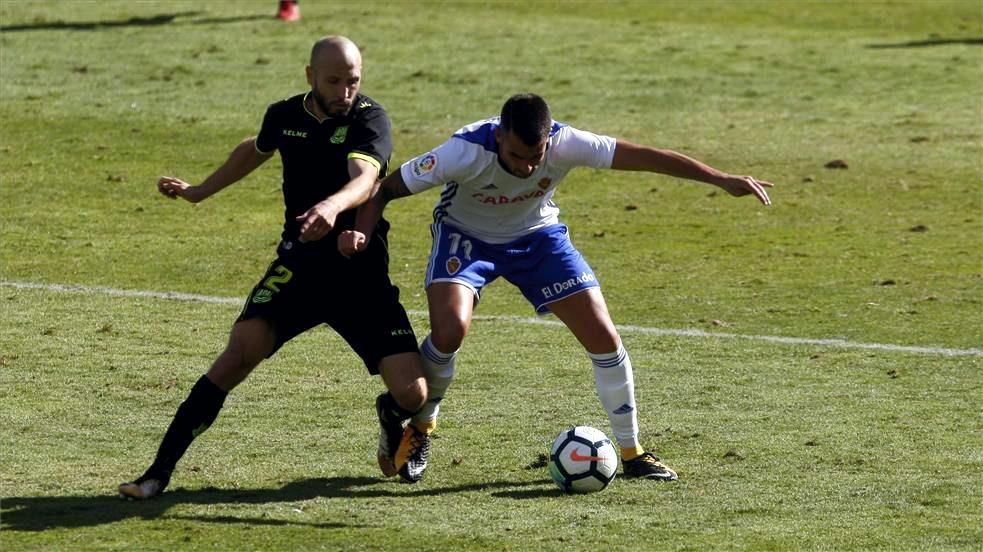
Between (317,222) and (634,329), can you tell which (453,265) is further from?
(634,329)

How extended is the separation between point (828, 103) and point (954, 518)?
15.2 metres

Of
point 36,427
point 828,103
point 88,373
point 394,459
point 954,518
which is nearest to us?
point 954,518

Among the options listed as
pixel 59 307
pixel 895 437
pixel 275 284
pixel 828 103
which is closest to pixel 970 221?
pixel 828 103

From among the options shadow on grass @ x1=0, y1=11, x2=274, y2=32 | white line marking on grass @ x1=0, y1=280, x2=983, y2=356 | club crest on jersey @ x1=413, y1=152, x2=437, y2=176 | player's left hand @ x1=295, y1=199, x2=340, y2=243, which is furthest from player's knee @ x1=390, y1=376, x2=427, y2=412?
shadow on grass @ x1=0, y1=11, x2=274, y2=32

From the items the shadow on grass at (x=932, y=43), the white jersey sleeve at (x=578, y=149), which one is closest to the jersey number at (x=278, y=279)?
the white jersey sleeve at (x=578, y=149)

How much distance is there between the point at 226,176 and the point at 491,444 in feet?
6.75

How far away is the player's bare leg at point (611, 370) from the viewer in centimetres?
852

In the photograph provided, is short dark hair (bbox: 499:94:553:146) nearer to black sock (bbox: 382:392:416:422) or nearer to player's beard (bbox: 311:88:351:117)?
player's beard (bbox: 311:88:351:117)

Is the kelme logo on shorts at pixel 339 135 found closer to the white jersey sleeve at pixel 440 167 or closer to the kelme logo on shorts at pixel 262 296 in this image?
the white jersey sleeve at pixel 440 167

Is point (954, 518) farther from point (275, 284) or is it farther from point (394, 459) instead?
point (275, 284)

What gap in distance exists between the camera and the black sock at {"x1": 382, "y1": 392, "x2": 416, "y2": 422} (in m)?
8.44

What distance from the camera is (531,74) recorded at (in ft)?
77.2

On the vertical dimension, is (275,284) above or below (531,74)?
above

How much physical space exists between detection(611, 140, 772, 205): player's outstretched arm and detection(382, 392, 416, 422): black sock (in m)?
1.61
